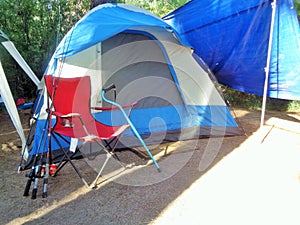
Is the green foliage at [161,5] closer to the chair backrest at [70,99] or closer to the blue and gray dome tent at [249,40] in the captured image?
the blue and gray dome tent at [249,40]

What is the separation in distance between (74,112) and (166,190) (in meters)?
1.02

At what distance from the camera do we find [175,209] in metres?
2.19

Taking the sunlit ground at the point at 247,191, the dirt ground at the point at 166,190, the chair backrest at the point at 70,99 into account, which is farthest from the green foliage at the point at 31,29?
the sunlit ground at the point at 247,191

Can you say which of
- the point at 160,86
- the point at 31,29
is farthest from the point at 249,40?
the point at 31,29

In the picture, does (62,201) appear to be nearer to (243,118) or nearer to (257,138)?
(257,138)

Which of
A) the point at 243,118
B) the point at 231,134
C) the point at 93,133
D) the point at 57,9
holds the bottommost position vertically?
the point at 243,118

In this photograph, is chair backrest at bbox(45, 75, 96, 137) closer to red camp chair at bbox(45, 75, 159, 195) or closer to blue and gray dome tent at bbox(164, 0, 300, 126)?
red camp chair at bbox(45, 75, 159, 195)

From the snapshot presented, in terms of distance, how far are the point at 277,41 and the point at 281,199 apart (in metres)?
2.11

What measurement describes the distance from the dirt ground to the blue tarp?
873 millimetres

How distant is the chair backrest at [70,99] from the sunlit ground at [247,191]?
1.00 m

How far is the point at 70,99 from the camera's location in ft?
9.14

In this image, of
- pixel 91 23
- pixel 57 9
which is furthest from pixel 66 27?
pixel 91 23

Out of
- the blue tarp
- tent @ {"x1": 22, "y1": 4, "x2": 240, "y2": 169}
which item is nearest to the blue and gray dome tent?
the blue tarp

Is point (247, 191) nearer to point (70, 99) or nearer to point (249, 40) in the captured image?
point (70, 99)
